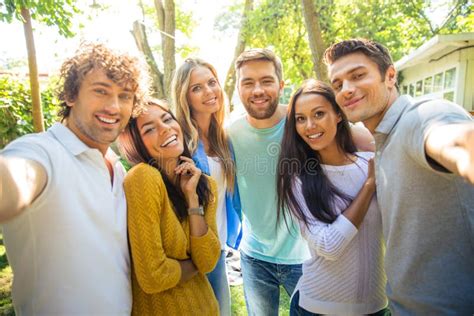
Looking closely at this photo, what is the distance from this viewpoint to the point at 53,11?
144 inches

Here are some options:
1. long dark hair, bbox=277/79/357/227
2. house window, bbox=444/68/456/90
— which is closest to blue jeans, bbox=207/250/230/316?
long dark hair, bbox=277/79/357/227

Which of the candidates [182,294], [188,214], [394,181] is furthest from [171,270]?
[394,181]

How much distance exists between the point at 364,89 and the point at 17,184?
1.72 meters

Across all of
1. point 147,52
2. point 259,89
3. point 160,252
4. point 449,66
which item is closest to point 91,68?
point 160,252

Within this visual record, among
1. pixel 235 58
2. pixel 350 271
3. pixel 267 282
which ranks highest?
pixel 235 58

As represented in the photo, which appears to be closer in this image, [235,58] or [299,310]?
[299,310]

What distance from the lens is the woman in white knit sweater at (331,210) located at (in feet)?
6.22

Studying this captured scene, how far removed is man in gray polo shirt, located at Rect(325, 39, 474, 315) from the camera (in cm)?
Answer: 130

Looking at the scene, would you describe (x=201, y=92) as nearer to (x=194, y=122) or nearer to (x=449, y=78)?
(x=194, y=122)

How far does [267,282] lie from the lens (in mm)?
2777

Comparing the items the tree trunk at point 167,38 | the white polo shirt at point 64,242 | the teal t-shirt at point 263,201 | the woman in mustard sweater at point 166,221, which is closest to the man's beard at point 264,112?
the teal t-shirt at point 263,201

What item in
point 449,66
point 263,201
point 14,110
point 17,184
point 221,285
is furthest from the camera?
point 449,66

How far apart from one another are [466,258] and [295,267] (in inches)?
57.4

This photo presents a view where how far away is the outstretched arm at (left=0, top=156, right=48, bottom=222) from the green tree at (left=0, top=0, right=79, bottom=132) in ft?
8.71
